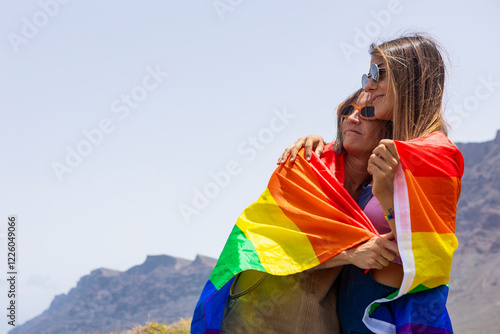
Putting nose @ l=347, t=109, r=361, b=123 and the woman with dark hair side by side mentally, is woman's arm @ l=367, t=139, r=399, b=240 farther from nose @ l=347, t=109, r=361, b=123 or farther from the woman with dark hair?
nose @ l=347, t=109, r=361, b=123

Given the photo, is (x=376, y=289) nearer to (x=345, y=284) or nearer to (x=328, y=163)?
(x=345, y=284)

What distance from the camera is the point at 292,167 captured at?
11.8ft

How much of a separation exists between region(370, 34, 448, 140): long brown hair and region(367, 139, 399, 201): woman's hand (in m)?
0.30

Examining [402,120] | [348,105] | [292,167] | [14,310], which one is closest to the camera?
[402,120]

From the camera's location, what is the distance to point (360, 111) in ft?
12.0

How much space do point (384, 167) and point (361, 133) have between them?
2.15 feet

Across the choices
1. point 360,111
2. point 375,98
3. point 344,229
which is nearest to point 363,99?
point 360,111

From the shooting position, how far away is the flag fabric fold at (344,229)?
9.59 ft

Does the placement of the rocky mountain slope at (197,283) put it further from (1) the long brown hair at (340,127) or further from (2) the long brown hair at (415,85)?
(2) the long brown hair at (415,85)

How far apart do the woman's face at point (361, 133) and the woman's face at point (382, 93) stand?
0.15 metres

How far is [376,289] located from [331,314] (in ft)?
1.18

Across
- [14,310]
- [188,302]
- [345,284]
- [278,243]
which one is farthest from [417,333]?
[188,302]

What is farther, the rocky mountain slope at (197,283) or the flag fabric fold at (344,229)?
the rocky mountain slope at (197,283)

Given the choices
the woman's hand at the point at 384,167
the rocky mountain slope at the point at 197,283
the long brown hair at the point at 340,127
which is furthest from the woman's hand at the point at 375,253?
the rocky mountain slope at the point at 197,283
